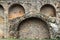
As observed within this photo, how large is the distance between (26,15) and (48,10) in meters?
0.84

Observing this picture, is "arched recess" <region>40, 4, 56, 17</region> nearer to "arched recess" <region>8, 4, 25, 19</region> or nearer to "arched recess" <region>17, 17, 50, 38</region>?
"arched recess" <region>17, 17, 50, 38</region>

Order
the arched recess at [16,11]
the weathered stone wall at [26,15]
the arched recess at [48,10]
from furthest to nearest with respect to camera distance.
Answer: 1. the arched recess at [16,11]
2. the arched recess at [48,10]
3. the weathered stone wall at [26,15]

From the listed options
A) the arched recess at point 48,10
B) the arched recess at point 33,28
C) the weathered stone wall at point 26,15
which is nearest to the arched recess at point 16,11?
the weathered stone wall at point 26,15

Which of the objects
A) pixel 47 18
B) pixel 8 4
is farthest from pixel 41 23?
pixel 8 4

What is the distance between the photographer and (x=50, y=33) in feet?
24.9

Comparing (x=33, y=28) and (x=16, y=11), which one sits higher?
(x=16, y=11)

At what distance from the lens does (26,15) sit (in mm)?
7746

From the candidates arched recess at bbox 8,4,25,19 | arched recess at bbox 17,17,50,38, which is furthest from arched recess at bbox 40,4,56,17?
arched recess at bbox 8,4,25,19

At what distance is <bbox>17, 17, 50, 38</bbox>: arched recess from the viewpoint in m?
7.88

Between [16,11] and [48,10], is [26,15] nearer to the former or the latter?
[16,11]

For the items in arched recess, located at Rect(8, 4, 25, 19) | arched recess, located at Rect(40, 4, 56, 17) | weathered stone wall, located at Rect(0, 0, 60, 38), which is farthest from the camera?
arched recess, located at Rect(8, 4, 25, 19)

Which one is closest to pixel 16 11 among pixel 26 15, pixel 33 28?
pixel 26 15

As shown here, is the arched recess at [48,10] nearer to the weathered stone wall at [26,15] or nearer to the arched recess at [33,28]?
the weathered stone wall at [26,15]

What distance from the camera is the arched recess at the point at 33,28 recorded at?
788 centimetres
